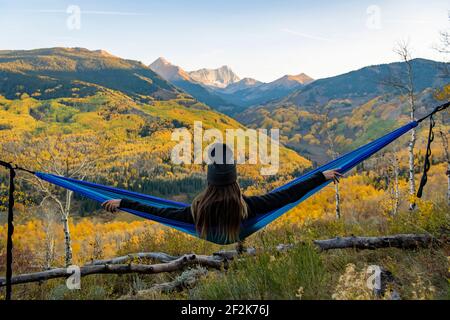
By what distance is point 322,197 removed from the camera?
173 feet

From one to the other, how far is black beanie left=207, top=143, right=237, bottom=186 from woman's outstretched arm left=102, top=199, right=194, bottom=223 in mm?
573

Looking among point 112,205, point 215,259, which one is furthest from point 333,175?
point 112,205

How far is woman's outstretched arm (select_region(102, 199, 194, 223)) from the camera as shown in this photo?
3223mm

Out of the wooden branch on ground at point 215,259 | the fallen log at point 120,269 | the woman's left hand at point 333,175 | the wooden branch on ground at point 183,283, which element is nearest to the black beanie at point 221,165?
the wooden branch on ground at point 215,259

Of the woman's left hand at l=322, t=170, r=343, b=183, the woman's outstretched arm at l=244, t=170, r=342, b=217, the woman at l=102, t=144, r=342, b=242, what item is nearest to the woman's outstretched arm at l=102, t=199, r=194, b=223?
the woman at l=102, t=144, r=342, b=242

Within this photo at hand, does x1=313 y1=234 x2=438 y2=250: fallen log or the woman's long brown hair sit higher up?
the woman's long brown hair

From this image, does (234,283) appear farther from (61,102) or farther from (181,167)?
Result: (61,102)

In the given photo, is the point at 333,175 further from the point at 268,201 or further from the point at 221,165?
the point at 221,165

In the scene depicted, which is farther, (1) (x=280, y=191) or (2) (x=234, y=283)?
(1) (x=280, y=191)

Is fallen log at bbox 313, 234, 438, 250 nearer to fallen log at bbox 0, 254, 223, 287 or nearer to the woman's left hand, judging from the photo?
the woman's left hand

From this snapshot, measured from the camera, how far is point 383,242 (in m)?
3.34

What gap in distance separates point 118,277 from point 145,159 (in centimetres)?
11683

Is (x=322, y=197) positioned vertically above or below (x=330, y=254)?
below
